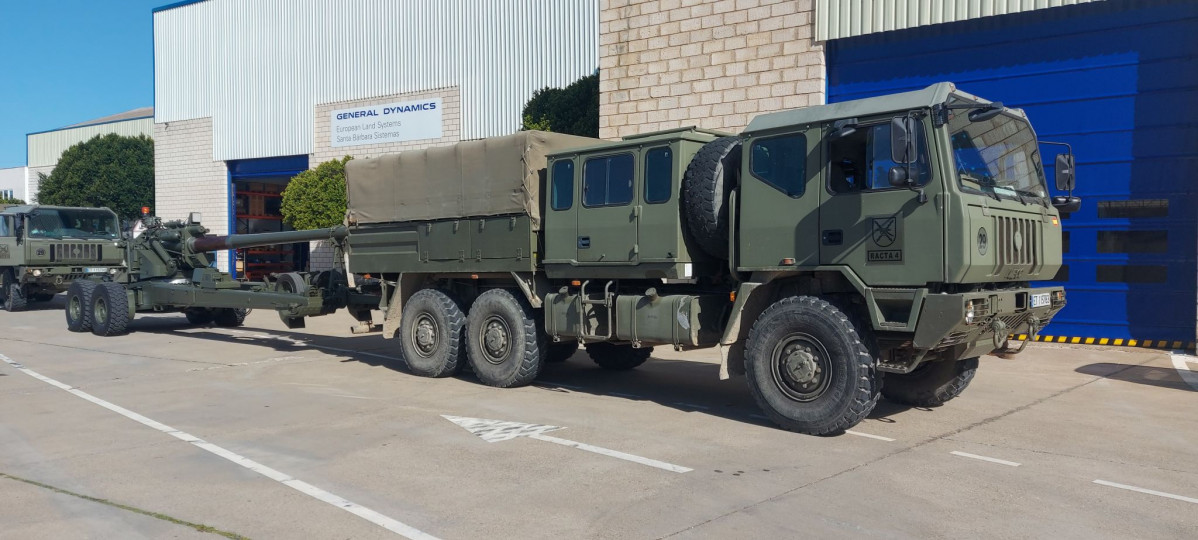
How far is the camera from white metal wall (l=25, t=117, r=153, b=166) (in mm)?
46344

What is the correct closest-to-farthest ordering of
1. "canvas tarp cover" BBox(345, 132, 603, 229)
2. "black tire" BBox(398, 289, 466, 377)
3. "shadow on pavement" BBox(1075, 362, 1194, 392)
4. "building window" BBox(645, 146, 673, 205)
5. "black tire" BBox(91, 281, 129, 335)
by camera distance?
"building window" BBox(645, 146, 673, 205) → "canvas tarp cover" BBox(345, 132, 603, 229) → "shadow on pavement" BBox(1075, 362, 1194, 392) → "black tire" BBox(398, 289, 466, 377) → "black tire" BBox(91, 281, 129, 335)

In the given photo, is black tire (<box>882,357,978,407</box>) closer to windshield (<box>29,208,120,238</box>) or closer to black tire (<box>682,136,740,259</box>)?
black tire (<box>682,136,740,259</box>)

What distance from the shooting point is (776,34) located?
16.0m

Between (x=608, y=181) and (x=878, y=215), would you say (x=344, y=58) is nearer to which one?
(x=608, y=181)

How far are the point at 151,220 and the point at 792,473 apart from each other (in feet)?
48.1

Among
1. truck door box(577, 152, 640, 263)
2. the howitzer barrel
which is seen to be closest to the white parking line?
truck door box(577, 152, 640, 263)

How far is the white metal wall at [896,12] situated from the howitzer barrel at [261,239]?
8.87 m

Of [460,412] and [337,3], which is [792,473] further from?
[337,3]

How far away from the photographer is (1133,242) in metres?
13.4

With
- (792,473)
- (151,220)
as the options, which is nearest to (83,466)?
(792,473)

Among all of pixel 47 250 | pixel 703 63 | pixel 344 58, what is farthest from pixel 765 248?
pixel 344 58

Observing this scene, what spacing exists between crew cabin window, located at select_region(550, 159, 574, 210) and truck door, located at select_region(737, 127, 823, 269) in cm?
214

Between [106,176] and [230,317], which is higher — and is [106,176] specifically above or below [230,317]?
above

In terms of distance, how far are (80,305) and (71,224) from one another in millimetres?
6628
